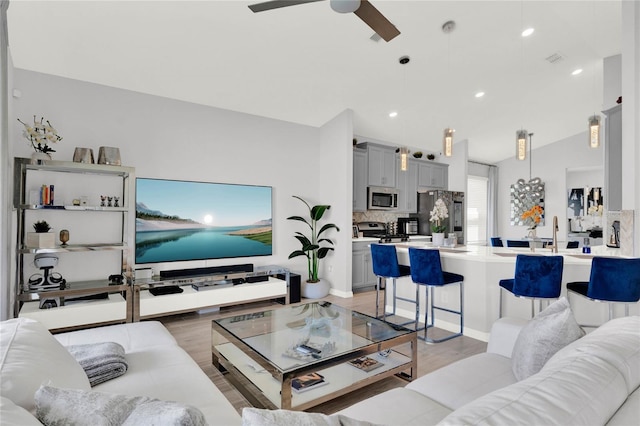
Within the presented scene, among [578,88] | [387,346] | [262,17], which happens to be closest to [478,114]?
[578,88]

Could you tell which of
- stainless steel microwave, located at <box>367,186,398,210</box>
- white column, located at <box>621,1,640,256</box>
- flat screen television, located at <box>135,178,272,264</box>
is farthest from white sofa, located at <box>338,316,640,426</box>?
stainless steel microwave, located at <box>367,186,398,210</box>

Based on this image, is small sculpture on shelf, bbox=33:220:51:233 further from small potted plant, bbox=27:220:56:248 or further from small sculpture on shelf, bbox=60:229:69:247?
small sculpture on shelf, bbox=60:229:69:247

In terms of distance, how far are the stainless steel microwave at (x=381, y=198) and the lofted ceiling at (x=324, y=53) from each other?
1253 mm

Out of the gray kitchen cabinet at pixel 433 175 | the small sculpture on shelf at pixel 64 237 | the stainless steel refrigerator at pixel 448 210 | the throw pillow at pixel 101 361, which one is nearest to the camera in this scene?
the throw pillow at pixel 101 361

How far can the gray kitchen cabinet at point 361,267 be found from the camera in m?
5.73

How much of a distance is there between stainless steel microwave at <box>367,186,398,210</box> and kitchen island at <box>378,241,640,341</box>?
2.37m

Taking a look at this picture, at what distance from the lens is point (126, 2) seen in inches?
117

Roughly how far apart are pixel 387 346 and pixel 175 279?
2913 millimetres

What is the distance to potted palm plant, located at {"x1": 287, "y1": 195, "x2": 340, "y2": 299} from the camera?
5.39 metres

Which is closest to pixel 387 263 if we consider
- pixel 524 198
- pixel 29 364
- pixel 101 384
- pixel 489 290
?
pixel 489 290

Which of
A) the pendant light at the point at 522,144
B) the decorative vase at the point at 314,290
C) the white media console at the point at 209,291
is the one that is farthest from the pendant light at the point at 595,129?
the white media console at the point at 209,291

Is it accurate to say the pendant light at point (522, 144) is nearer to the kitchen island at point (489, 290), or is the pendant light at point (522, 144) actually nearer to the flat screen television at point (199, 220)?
the kitchen island at point (489, 290)

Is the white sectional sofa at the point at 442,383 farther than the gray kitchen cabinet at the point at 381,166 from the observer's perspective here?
No

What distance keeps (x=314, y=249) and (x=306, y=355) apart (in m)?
3.29
